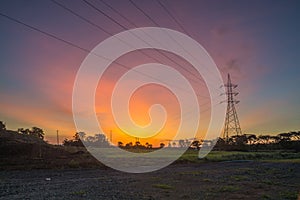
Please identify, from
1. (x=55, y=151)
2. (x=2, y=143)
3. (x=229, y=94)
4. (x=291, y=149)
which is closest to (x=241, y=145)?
(x=291, y=149)

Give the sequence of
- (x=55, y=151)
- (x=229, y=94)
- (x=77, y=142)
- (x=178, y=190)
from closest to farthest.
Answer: (x=178, y=190) → (x=55, y=151) → (x=229, y=94) → (x=77, y=142)

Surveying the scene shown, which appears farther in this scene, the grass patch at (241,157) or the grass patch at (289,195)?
the grass patch at (241,157)

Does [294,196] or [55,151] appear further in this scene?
[55,151]

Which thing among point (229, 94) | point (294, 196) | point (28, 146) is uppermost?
point (229, 94)

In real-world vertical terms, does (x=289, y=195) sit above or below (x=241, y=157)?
below

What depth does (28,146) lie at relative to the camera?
6544 cm

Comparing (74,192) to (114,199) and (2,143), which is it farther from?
(2,143)


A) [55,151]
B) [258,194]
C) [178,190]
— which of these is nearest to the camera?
[258,194]

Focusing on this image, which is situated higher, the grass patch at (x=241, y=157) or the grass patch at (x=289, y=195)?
the grass patch at (x=241, y=157)

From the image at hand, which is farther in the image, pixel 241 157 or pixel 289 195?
pixel 241 157

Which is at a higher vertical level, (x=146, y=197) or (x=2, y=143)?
(x=2, y=143)

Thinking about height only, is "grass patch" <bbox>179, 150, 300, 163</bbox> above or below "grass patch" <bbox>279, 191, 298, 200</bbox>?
above

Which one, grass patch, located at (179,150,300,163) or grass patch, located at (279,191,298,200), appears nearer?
grass patch, located at (279,191,298,200)

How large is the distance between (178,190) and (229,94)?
60509mm
